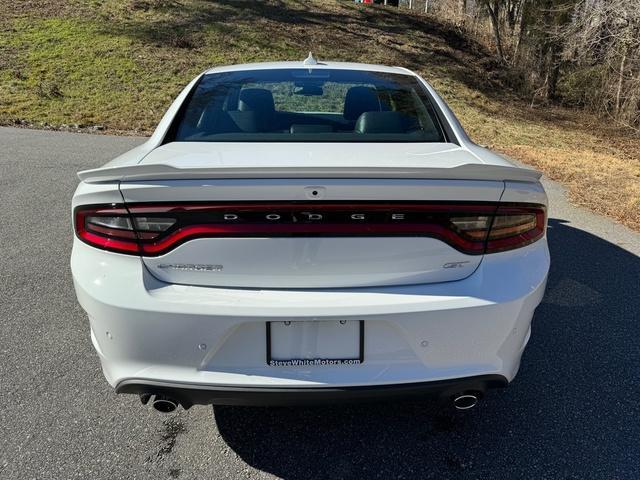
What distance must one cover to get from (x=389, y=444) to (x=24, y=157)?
25.0ft

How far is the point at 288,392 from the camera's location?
6.07 feet

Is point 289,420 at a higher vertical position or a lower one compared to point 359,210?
lower

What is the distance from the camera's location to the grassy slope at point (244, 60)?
36.2 ft

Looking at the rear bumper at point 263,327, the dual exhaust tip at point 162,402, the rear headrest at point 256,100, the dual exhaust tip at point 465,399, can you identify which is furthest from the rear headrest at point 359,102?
the dual exhaust tip at point 162,402

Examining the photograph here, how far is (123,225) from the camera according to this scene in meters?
1.89

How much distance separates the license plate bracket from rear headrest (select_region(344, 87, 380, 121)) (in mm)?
1646

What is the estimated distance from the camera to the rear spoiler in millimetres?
1811

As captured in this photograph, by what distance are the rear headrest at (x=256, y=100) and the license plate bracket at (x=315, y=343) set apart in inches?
61.9

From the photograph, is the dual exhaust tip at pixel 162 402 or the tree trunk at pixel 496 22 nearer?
the dual exhaust tip at pixel 162 402

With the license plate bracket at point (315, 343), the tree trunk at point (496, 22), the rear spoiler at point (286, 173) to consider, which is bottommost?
the license plate bracket at point (315, 343)

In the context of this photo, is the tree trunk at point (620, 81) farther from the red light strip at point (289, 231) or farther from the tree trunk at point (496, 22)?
the red light strip at point (289, 231)

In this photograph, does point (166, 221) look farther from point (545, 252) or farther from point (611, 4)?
point (611, 4)

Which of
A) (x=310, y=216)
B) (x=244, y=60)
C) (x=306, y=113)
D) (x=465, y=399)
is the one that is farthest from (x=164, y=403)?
(x=244, y=60)

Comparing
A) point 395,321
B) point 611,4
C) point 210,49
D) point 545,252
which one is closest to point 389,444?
point 395,321
